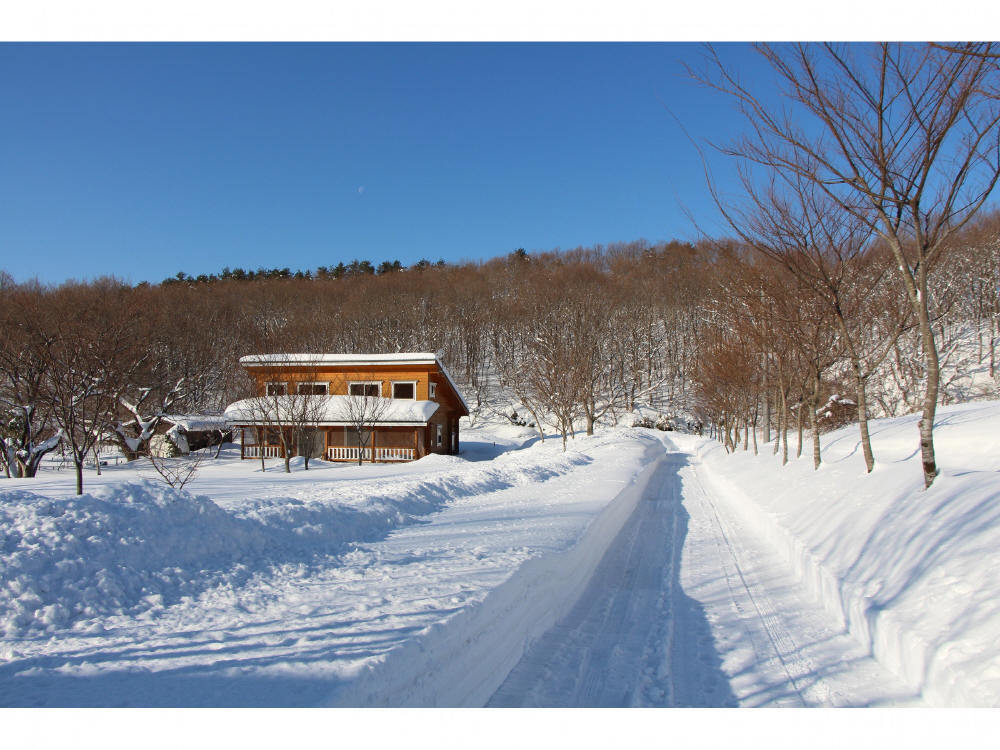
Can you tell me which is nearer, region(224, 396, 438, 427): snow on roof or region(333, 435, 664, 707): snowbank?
region(333, 435, 664, 707): snowbank

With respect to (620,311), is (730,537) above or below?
below

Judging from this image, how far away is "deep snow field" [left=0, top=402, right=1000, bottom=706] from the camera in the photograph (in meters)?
3.96

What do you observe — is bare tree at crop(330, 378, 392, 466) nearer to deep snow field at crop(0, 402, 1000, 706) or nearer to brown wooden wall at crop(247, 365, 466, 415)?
brown wooden wall at crop(247, 365, 466, 415)

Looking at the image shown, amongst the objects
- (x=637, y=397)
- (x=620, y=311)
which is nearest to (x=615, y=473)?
(x=637, y=397)

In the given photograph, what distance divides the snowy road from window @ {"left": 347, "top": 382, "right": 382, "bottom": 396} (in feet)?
86.5

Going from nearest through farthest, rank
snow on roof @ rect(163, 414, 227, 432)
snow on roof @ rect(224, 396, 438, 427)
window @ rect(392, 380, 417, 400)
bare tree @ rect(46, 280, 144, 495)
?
bare tree @ rect(46, 280, 144, 495) → snow on roof @ rect(224, 396, 438, 427) → window @ rect(392, 380, 417, 400) → snow on roof @ rect(163, 414, 227, 432)

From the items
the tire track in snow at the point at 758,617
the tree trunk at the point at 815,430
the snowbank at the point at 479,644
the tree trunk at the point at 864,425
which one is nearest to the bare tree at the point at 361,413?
the tree trunk at the point at 815,430

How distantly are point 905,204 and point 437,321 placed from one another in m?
60.5

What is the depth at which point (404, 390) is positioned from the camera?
113 feet

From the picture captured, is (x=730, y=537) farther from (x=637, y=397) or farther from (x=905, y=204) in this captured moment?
(x=637, y=397)

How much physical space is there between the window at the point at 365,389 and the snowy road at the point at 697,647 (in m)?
26.4

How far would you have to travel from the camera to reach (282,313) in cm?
6562

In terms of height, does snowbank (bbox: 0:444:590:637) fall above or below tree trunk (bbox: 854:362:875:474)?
below

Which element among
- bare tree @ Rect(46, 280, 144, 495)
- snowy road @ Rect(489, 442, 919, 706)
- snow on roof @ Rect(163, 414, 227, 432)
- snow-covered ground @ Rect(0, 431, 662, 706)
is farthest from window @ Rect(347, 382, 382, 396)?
snowy road @ Rect(489, 442, 919, 706)
